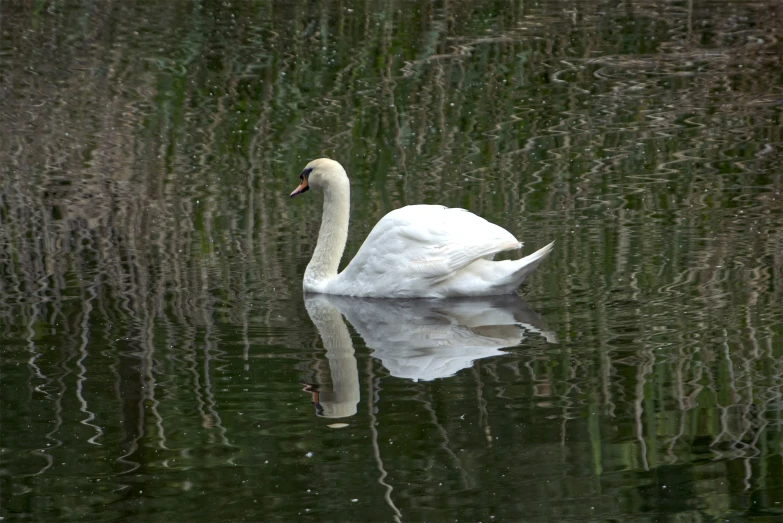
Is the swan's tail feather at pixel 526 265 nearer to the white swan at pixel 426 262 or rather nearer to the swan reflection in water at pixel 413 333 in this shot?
the white swan at pixel 426 262

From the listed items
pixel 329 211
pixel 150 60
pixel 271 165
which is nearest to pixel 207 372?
pixel 329 211

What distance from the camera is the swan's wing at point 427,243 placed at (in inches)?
294

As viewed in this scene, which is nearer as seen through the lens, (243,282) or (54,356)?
(54,356)

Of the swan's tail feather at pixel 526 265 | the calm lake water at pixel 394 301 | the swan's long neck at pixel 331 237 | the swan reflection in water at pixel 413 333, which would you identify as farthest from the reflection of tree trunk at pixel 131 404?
the swan's tail feather at pixel 526 265

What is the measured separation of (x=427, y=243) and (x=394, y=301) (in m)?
0.36

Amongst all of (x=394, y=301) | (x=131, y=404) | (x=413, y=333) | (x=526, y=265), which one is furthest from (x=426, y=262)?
(x=131, y=404)

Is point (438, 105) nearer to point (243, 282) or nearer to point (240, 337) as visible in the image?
point (243, 282)

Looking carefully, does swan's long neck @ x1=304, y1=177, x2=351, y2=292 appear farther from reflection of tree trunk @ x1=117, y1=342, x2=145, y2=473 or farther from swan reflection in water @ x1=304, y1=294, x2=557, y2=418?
reflection of tree trunk @ x1=117, y1=342, x2=145, y2=473

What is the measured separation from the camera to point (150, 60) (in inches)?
593

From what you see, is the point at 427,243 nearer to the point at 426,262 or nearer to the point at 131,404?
the point at 426,262

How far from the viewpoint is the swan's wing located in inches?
294

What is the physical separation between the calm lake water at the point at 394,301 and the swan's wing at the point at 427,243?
22 cm

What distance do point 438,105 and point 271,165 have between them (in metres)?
2.20

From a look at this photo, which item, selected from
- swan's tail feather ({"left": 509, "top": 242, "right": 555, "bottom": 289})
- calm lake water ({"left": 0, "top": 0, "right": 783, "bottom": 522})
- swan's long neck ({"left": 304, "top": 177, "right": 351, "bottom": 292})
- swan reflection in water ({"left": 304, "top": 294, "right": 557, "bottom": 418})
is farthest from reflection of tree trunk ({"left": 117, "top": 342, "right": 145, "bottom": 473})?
swan's tail feather ({"left": 509, "top": 242, "right": 555, "bottom": 289})
